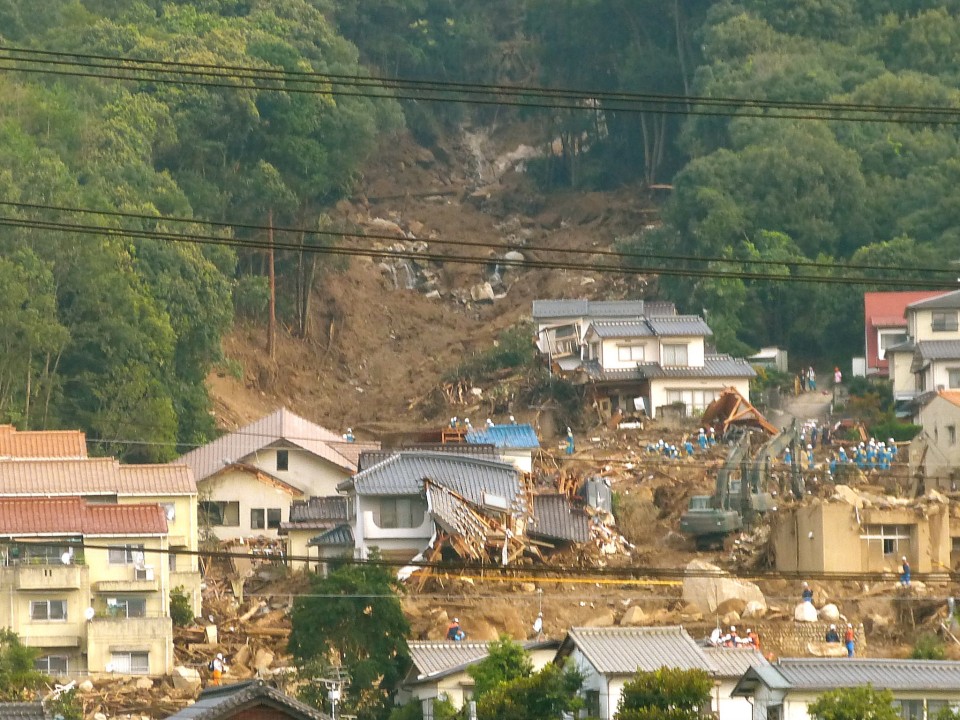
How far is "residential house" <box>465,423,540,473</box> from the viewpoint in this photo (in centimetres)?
5972

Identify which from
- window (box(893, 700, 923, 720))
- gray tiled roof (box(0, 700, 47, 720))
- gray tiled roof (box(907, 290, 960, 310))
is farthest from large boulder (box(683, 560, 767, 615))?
gray tiled roof (box(907, 290, 960, 310))

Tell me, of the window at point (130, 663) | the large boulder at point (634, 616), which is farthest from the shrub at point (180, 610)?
the large boulder at point (634, 616)

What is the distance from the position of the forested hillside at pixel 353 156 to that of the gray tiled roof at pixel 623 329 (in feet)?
7.92

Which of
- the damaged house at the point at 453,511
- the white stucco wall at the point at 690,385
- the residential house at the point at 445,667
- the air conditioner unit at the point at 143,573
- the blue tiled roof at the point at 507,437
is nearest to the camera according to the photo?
the residential house at the point at 445,667

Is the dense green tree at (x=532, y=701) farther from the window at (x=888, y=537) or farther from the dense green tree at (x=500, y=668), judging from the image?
the window at (x=888, y=537)

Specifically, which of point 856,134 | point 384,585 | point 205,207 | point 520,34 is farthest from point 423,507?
point 520,34

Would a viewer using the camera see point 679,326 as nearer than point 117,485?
No

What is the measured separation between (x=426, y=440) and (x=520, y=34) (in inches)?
1652

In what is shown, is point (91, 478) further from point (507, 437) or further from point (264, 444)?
point (507, 437)

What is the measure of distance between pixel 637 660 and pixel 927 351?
32.9m

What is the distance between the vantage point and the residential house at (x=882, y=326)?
7356 cm

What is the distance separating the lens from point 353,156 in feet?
275

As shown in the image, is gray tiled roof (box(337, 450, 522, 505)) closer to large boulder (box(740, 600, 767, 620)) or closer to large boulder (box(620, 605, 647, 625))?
large boulder (box(620, 605, 647, 625))

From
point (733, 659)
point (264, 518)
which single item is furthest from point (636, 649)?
point (264, 518)
